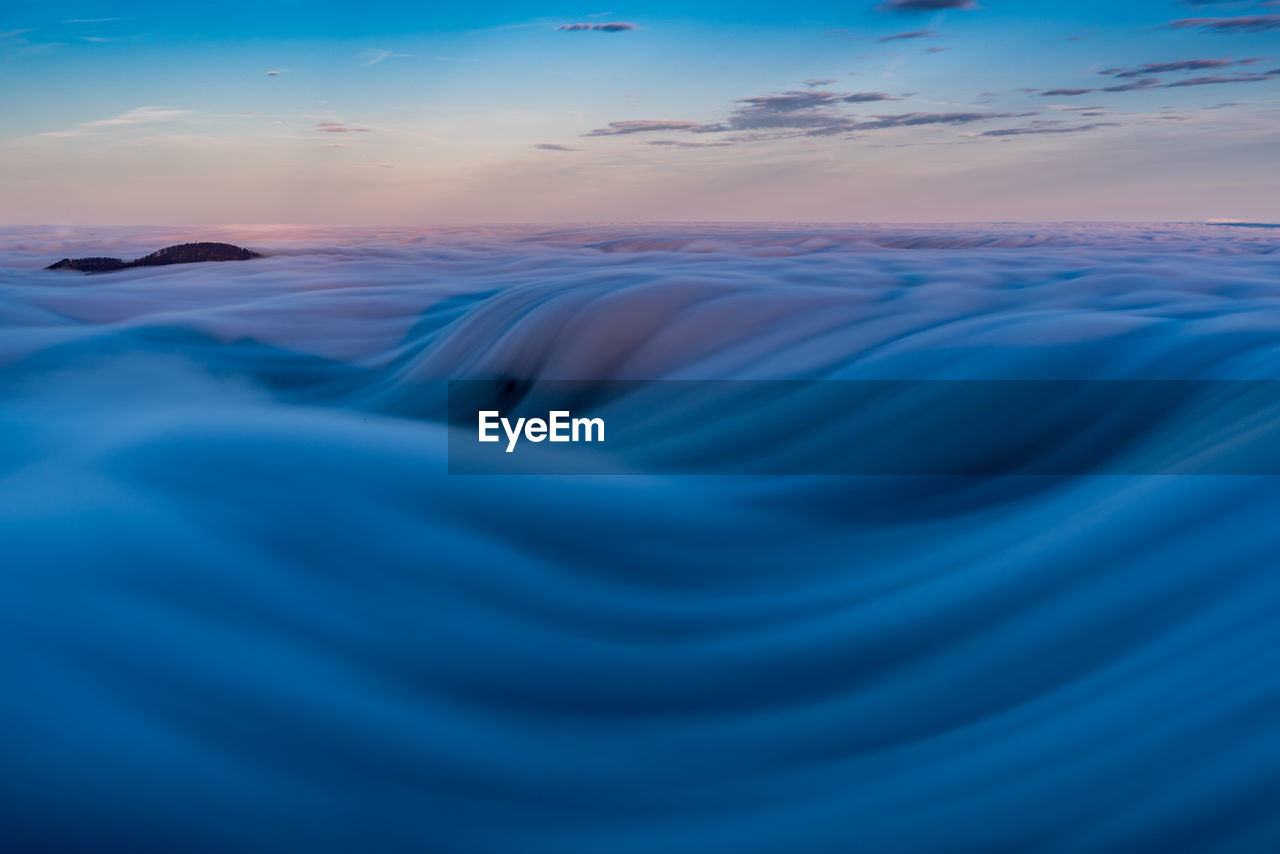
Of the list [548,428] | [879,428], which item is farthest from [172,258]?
[879,428]

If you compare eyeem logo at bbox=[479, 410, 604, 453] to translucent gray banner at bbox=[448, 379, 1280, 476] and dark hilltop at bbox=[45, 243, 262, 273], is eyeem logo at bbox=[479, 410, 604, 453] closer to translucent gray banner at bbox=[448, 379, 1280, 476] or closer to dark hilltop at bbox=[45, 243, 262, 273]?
translucent gray banner at bbox=[448, 379, 1280, 476]

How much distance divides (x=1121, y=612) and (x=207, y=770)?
2.49 meters

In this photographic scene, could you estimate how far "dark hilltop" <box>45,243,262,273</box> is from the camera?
15.6 m

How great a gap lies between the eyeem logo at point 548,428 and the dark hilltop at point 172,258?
1268 centimetres

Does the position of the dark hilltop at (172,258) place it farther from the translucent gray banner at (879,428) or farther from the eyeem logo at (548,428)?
the translucent gray banner at (879,428)

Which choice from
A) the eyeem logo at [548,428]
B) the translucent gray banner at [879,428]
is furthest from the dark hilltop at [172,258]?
the translucent gray banner at [879,428]

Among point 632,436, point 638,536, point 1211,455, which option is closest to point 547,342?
point 632,436

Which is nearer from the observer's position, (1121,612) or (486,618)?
(1121,612)

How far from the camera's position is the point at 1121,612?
249cm

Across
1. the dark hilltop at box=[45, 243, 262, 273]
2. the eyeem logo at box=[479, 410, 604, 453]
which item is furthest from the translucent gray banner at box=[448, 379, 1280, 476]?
the dark hilltop at box=[45, 243, 262, 273]

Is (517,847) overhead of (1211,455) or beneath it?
beneath

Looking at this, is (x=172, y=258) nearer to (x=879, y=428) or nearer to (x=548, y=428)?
(x=548, y=428)

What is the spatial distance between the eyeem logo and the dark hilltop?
12685mm

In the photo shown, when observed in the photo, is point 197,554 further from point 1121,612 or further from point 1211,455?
point 1211,455
